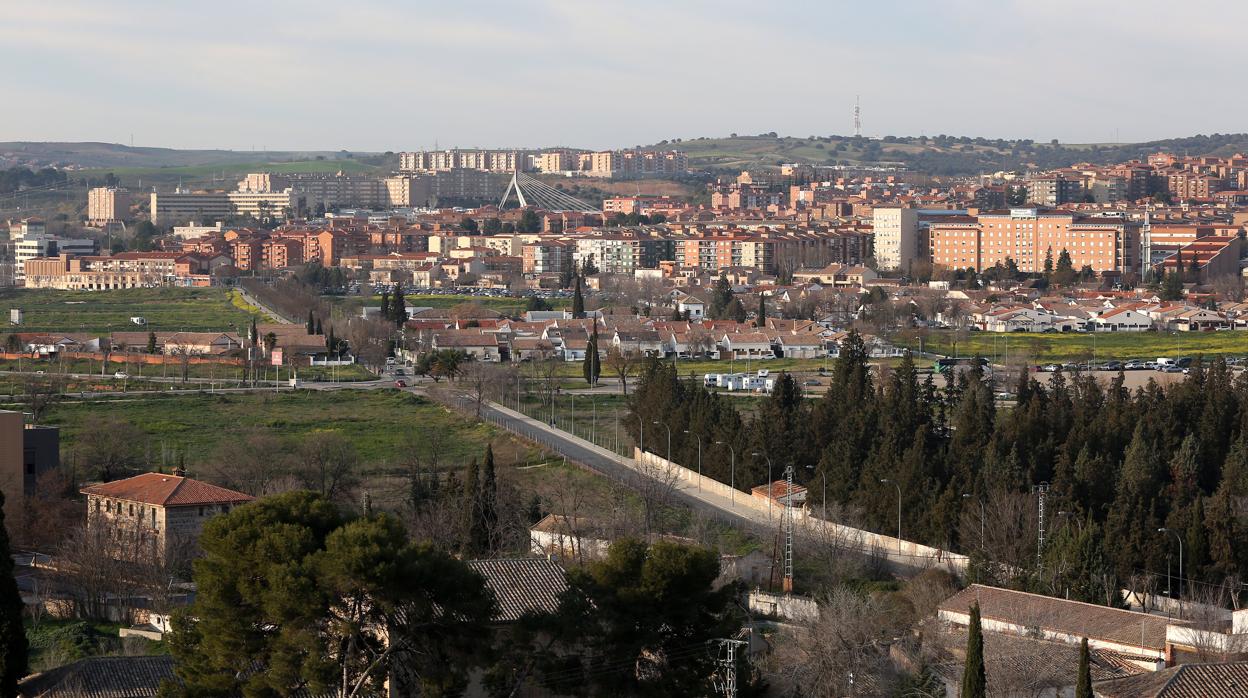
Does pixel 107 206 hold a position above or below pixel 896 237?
above

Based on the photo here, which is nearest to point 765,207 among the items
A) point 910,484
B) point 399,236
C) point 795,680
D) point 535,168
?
point 399,236

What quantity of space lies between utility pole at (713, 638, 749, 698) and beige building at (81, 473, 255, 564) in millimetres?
8434

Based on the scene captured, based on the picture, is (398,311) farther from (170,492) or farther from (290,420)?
(170,492)

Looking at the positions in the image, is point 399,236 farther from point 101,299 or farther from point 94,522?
point 94,522

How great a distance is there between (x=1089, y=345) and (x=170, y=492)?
1300 inches

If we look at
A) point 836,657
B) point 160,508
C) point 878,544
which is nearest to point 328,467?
point 160,508

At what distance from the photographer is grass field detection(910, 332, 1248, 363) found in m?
47.6

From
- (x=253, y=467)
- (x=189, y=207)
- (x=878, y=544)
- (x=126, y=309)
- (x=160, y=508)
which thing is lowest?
(x=878, y=544)

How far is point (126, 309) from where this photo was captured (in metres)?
62.5

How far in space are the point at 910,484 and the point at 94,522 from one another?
9.44m

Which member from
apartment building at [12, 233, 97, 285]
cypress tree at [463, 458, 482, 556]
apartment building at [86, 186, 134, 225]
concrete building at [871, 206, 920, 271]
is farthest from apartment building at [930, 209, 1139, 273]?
cypress tree at [463, 458, 482, 556]

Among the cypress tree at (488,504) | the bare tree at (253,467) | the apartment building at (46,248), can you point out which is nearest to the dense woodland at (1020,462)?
the cypress tree at (488,504)

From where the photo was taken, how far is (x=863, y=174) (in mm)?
151250

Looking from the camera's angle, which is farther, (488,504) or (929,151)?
(929,151)
